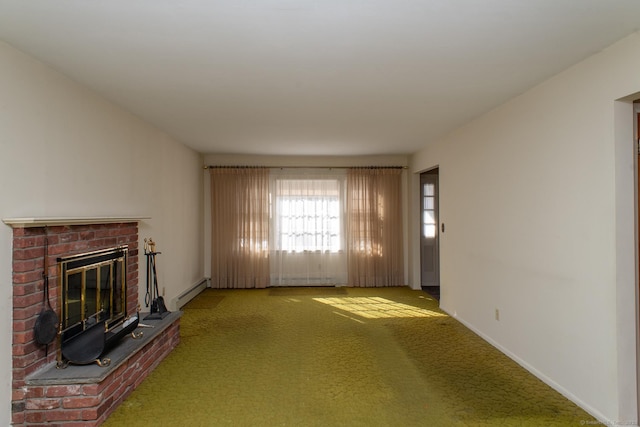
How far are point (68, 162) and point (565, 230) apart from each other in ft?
12.8

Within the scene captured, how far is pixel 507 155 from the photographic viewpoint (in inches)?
136

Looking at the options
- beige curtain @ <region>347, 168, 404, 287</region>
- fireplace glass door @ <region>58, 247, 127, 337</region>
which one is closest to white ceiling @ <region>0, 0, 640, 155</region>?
fireplace glass door @ <region>58, 247, 127, 337</region>

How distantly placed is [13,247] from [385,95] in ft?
9.86

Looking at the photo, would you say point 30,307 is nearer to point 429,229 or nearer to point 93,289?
point 93,289

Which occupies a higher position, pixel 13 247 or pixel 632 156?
pixel 632 156

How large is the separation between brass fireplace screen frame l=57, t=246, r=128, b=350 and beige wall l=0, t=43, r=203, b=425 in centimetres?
37

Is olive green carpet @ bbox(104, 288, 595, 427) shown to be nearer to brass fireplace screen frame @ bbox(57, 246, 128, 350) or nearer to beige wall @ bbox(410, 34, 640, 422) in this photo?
beige wall @ bbox(410, 34, 640, 422)

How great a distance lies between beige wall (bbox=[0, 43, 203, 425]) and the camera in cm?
224

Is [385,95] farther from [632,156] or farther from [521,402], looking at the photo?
[521,402]

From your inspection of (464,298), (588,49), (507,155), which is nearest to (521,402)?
(464,298)

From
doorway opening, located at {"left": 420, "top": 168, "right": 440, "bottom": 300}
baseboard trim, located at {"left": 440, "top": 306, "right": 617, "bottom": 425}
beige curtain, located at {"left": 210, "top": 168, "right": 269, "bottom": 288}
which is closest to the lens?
baseboard trim, located at {"left": 440, "top": 306, "right": 617, "bottom": 425}

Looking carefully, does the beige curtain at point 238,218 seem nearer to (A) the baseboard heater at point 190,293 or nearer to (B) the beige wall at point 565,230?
(A) the baseboard heater at point 190,293

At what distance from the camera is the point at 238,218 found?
6.49m

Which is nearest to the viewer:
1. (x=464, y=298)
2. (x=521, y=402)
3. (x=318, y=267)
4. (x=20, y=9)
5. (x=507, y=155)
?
(x=20, y=9)
